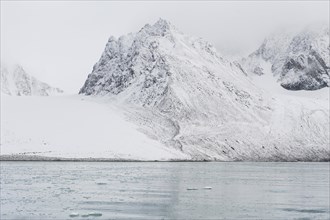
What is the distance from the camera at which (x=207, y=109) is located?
541ft

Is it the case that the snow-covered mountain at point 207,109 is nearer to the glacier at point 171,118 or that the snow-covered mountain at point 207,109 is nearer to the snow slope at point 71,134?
the glacier at point 171,118

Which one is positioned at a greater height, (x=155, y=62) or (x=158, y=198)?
(x=158, y=198)

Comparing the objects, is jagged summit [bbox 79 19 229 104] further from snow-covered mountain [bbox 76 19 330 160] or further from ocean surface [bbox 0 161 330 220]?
ocean surface [bbox 0 161 330 220]

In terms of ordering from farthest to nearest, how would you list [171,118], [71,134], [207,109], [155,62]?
1. [155,62]
2. [207,109]
3. [171,118]
4. [71,134]

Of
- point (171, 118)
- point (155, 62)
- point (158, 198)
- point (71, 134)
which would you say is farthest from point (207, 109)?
point (158, 198)

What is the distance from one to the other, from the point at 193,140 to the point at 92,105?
1412 inches

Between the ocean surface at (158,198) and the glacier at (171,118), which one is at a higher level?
the ocean surface at (158,198)

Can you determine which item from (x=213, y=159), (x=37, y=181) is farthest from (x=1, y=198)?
(x=213, y=159)

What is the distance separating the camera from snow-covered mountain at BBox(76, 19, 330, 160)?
15100 centimetres

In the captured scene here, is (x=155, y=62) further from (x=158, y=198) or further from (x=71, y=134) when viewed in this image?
(x=158, y=198)

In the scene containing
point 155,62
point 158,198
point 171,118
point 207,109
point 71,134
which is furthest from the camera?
point 155,62

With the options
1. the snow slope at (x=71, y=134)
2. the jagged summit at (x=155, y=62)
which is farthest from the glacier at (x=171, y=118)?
the jagged summit at (x=155, y=62)

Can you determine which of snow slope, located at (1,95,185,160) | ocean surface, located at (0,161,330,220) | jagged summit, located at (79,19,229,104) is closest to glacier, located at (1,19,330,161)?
snow slope, located at (1,95,185,160)

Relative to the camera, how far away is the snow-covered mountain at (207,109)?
151m
